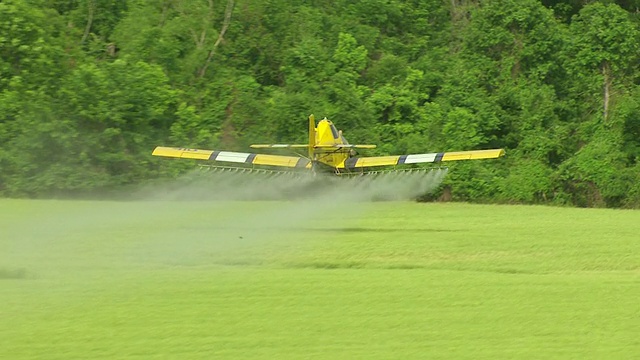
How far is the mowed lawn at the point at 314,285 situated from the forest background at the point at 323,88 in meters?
5.43

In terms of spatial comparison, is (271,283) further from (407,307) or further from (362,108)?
(362,108)

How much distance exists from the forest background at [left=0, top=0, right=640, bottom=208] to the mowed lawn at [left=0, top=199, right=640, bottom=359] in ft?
17.8

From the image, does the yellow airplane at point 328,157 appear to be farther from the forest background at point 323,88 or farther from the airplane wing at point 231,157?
the forest background at point 323,88

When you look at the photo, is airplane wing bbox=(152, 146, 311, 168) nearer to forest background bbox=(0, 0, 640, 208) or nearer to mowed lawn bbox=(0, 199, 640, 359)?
mowed lawn bbox=(0, 199, 640, 359)

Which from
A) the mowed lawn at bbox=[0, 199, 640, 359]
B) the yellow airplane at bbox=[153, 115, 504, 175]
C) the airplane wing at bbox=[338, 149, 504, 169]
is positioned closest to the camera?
the mowed lawn at bbox=[0, 199, 640, 359]

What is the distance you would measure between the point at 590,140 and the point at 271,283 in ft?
59.1

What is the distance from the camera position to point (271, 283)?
13477 mm

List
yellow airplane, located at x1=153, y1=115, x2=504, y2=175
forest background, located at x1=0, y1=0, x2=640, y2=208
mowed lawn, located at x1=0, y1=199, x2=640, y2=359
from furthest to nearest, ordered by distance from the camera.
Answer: forest background, located at x1=0, y1=0, x2=640, y2=208
yellow airplane, located at x1=153, y1=115, x2=504, y2=175
mowed lawn, located at x1=0, y1=199, x2=640, y2=359

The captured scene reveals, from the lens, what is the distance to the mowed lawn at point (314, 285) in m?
10.3

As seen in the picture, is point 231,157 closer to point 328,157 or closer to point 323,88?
point 328,157

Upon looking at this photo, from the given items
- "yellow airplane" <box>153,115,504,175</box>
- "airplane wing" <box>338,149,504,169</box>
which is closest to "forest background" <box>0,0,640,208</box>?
"yellow airplane" <box>153,115,504,175</box>

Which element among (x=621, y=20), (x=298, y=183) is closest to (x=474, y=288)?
(x=298, y=183)

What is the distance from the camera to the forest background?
27094mm

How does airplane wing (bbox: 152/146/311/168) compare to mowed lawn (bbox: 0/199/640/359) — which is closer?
mowed lawn (bbox: 0/199/640/359)
